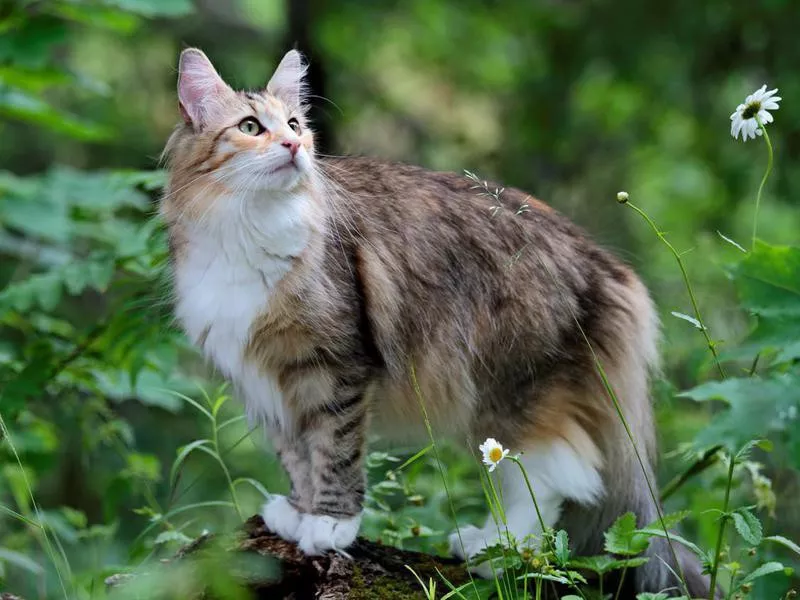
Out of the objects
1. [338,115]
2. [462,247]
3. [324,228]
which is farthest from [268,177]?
[338,115]

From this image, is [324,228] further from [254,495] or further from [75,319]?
[75,319]

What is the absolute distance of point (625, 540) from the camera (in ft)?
8.79

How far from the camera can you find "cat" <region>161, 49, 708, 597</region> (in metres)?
3.13

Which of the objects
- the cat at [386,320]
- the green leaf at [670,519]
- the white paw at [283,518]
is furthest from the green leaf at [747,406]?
the white paw at [283,518]

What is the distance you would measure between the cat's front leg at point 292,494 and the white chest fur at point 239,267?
261 millimetres

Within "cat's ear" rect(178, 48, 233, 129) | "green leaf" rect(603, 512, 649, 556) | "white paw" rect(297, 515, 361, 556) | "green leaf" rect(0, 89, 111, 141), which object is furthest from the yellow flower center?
"green leaf" rect(0, 89, 111, 141)

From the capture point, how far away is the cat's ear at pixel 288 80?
3.28 m

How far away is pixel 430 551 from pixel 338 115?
4.15 m

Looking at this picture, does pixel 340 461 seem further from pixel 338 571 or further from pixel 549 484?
pixel 549 484

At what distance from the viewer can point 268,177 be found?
9.92 feet

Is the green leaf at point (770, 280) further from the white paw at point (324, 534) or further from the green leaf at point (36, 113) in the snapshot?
the green leaf at point (36, 113)

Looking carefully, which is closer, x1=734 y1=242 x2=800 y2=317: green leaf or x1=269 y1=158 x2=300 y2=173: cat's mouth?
x1=734 y1=242 x2=800 y2=317: green leaf

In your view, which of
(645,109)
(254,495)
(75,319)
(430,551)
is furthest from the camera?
(645,109)

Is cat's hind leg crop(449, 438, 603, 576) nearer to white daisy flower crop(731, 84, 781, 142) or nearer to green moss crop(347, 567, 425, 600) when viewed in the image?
green moss crop(347, 567, 425, 600)
